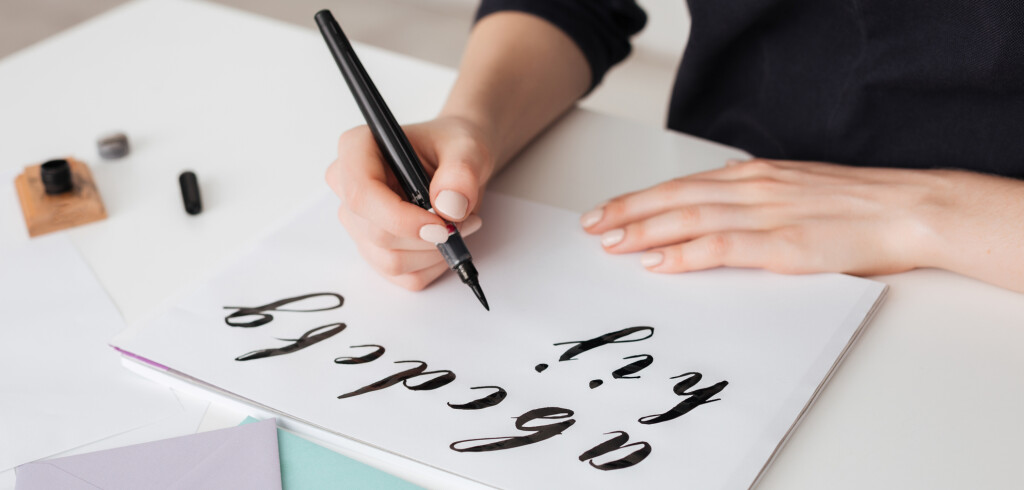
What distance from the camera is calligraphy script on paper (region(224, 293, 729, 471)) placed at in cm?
48

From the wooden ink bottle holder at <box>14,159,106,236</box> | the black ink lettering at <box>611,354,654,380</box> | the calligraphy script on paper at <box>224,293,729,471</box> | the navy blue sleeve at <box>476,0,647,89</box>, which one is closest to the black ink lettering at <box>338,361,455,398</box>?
the calligraphy script on paper at <box>224,293,729,471</box>

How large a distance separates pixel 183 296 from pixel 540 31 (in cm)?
44

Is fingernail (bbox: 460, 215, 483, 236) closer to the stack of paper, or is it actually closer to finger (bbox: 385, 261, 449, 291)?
finger (bbox: 385, 261, 449, 291)

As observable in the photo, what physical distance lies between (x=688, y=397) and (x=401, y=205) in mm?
222

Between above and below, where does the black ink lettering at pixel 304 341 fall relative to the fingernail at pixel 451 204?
below

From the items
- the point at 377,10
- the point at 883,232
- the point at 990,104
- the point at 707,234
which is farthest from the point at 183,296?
the point at 377,10

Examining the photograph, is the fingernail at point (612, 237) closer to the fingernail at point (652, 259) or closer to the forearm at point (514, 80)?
the fingernail at point (652, 259)

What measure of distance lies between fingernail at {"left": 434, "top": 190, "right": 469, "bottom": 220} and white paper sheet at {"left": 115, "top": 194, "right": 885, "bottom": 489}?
0.19 ft

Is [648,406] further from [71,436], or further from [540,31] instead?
[540,31]

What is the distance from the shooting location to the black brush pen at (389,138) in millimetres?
571

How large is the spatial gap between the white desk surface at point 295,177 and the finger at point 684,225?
74 millimetres

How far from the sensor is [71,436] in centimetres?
50

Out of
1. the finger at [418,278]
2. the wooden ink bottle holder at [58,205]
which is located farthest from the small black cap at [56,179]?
the finger at [418,278]

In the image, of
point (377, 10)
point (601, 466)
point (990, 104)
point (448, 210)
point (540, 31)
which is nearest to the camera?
point (601, 466)
